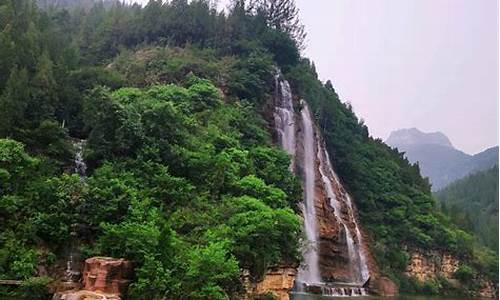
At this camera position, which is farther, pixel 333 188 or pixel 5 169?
pixel 333 188

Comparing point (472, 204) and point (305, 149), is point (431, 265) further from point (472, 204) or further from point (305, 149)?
point (472, 204)

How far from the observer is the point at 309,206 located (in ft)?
82.8

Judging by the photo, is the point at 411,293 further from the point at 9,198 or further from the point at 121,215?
the point at 9,198

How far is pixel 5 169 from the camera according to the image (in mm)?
13297

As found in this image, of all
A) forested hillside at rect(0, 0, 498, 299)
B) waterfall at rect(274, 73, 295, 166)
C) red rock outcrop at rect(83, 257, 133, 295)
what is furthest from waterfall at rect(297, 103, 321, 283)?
red rock outcrop at rect(83, 257, 133, 295)

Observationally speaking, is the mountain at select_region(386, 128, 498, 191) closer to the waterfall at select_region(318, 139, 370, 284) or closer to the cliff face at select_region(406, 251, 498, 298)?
the cliff face at select_region(406, 251, 498, 298)

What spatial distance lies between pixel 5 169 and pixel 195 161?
17.7 feet

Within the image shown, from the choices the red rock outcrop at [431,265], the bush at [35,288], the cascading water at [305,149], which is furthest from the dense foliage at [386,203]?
the bush at [35,288]

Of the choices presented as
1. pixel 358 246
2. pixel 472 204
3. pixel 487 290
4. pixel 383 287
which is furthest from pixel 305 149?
pixel 472 204

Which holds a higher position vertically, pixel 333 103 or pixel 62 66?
pixel 333 103

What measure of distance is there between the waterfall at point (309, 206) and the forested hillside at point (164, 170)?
9.02 feet

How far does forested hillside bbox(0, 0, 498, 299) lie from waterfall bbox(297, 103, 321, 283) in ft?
9.02

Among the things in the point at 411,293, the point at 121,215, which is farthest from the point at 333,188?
the point at 121,215

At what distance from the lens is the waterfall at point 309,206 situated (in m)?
23.2
